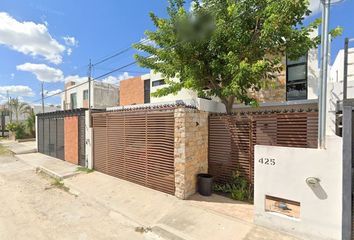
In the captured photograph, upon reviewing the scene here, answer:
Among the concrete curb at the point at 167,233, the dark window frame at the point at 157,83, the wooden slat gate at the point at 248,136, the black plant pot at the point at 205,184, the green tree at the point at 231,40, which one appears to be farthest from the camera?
the dark window frame at the point at 157,83

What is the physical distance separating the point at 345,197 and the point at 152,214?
14.7 feet

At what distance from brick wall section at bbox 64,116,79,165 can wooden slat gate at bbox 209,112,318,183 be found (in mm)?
8424

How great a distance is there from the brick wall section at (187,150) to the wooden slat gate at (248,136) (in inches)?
23.0

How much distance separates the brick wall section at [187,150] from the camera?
6.66 metres

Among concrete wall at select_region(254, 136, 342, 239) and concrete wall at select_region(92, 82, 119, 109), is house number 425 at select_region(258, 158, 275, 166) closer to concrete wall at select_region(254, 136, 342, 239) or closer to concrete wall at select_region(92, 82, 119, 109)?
concrete wall at select_region(254, 136, 342, 239)

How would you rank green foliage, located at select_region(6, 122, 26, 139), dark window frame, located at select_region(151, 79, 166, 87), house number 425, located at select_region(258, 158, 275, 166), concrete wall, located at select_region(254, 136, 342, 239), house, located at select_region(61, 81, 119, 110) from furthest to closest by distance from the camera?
1. house, located at select_region(61, 81, 119, 110)
2. green foliage, located at select_region(6, 122, 26, 139)
3. dark window frame, located at select_region(151, 79, 166, 87)
4. house number 425, located at select_region(258, 158, 275, 166)
5. concrete wall, located at select_region(254, 136, 342, 239)

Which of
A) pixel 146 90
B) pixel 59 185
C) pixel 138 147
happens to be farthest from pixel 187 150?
pixel 146 90

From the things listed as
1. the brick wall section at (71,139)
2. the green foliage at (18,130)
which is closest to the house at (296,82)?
the brick wall section at (71,139)

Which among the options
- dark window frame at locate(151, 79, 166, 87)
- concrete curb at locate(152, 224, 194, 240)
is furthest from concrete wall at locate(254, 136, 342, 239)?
dark window frame at locate(151, 79, 166, 87)

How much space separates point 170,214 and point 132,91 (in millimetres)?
18970

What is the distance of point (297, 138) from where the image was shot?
5891mm

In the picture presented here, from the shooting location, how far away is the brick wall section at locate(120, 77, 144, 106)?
2229 centimetres

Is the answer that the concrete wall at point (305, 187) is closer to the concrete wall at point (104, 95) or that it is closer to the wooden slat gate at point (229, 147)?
the wooden slat gate at point (229, 147)

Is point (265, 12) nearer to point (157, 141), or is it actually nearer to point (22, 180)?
point (157, 141)
